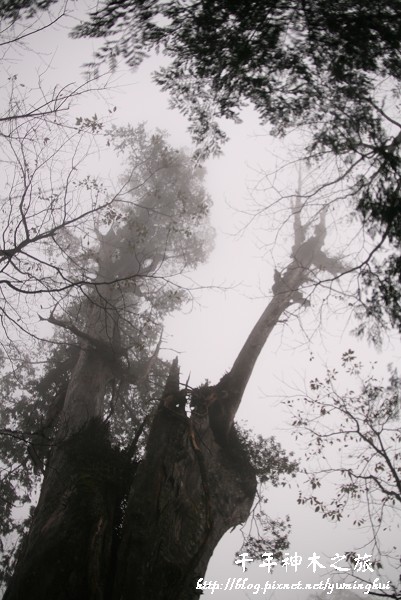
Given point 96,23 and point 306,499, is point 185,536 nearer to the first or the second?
point 306,499

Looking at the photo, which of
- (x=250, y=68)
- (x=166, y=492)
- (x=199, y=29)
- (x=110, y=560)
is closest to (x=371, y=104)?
(x=250, y=68)

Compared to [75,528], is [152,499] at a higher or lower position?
higher

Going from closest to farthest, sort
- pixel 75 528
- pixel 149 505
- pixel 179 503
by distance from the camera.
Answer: pixel 75 528 → pixel 149 505 → pixel 179 503

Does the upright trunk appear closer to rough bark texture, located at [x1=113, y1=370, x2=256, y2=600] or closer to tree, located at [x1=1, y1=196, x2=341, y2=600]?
tree, located at [x1=1, y1=196, x2=341, y2=600]

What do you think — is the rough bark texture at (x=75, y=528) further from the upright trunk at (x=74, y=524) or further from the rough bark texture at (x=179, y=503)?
the rough bark texture at (x=179, y=503)

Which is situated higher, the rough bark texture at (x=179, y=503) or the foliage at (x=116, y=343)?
the foliage at (x=116, y=343)

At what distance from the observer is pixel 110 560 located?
5113mm

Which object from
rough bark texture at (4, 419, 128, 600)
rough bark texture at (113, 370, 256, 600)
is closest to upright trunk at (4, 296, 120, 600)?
rough bark texture at (4, 419, 128, 600)

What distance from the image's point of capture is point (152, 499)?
17.8 feet

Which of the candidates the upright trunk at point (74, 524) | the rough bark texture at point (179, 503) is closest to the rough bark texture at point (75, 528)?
the upright trunk at point (74, 524)

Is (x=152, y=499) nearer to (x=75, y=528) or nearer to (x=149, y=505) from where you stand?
(x=149, y=505)

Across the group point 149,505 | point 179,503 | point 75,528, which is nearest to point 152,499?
point 149,505

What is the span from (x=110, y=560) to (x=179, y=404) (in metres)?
2.57

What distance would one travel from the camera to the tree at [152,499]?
15.6 ft
